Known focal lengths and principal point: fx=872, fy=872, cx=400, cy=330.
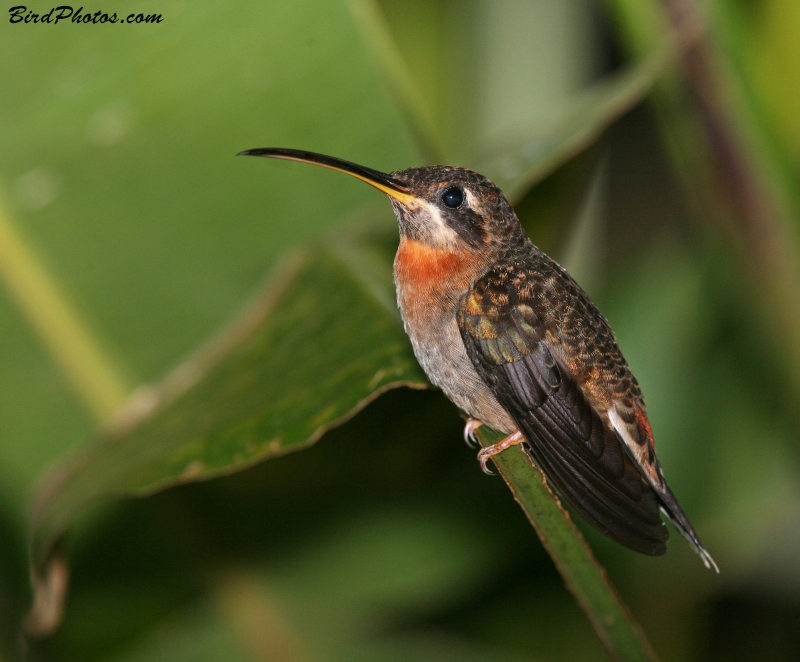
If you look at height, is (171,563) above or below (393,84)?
below

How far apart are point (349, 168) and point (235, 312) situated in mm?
633

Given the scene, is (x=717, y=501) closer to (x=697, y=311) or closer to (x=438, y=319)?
(x=697, y=311)

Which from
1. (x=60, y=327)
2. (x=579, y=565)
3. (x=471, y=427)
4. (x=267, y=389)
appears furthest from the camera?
(x=60, y=327)

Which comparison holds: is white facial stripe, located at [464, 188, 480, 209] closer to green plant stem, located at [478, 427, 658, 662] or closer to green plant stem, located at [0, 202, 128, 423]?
green plant stem, located at [478, 427, 658, 662]

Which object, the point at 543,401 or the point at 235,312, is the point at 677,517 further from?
the point at 235,312

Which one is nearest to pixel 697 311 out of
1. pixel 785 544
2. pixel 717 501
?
pixel 717 501

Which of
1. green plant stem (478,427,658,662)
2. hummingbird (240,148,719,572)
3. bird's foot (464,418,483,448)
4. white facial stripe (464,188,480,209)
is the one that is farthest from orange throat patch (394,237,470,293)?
green plant stem (478,427,658,662)

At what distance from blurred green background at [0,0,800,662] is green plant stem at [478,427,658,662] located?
72 cm

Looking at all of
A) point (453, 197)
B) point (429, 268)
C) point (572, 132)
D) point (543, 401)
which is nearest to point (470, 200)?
point (453, 197)

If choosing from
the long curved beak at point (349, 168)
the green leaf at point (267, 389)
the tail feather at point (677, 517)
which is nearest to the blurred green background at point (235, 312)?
the long curved beak at point (349, 168)

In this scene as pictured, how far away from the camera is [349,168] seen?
157 cm

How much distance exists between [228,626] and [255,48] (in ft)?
4.32

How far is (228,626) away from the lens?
2.02m

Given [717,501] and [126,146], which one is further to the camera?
[717,501]
